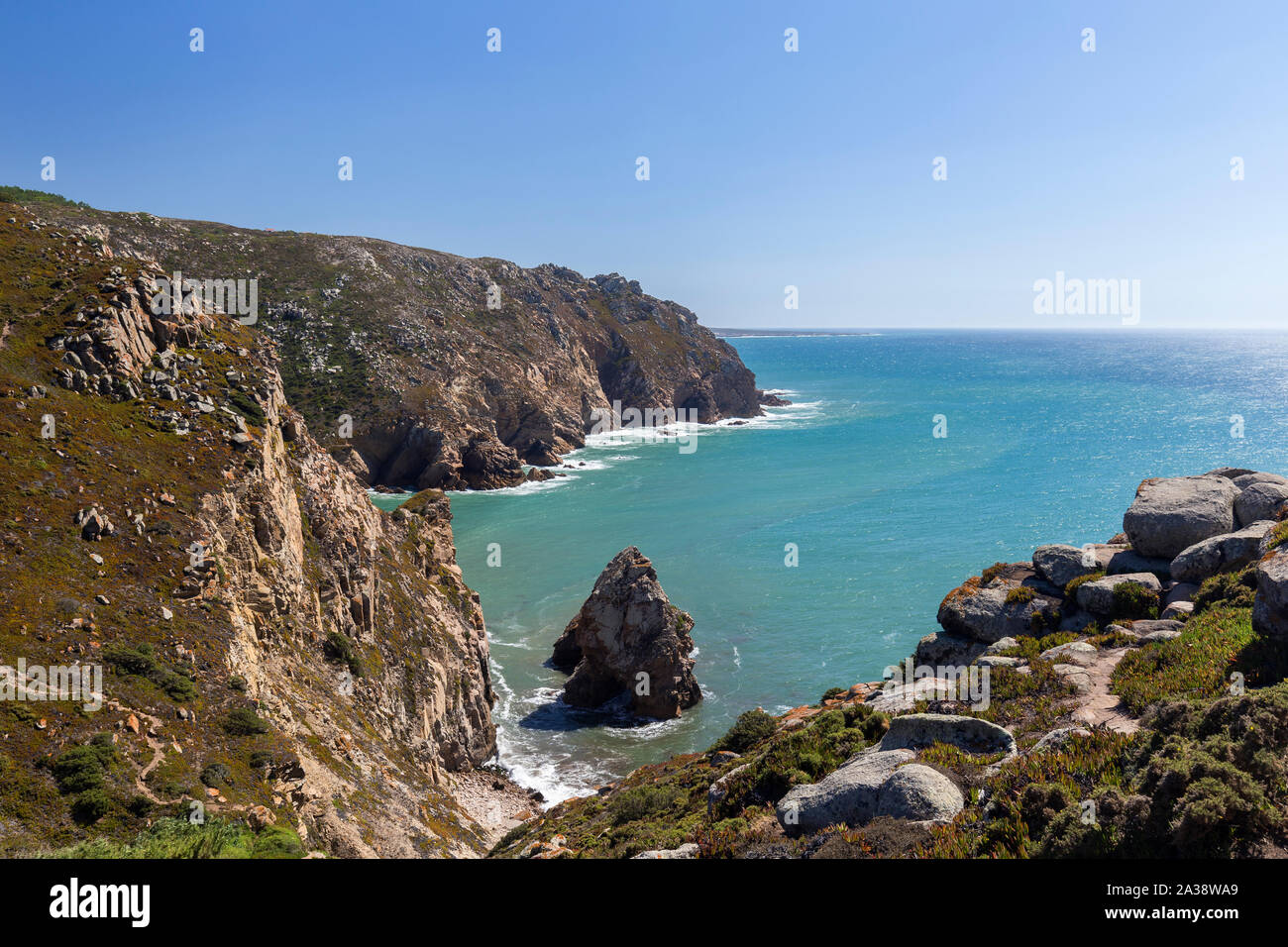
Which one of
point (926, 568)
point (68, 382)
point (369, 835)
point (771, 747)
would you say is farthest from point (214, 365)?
point (926, 568)

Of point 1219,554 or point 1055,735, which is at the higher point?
point 1219,554

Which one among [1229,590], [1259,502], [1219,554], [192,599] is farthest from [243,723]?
[1259,502]

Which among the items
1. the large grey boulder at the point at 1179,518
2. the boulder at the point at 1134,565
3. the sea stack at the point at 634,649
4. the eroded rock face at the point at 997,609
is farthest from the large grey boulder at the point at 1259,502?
the sea stack at the point at 634,649

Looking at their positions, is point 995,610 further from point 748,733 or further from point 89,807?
point 89,807

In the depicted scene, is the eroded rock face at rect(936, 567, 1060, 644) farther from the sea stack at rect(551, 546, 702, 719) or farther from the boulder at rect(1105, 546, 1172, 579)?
the sea stack at rect(551, 546, 702, 719)

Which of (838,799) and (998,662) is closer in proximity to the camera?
(838,799)

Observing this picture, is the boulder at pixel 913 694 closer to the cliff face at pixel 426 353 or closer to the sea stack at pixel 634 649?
the sea stack at pixel 634 649

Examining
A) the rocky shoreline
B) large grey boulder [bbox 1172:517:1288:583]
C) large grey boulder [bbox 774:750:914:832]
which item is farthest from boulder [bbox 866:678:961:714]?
large grey boulder [bbox 1172:517:1288:583]
